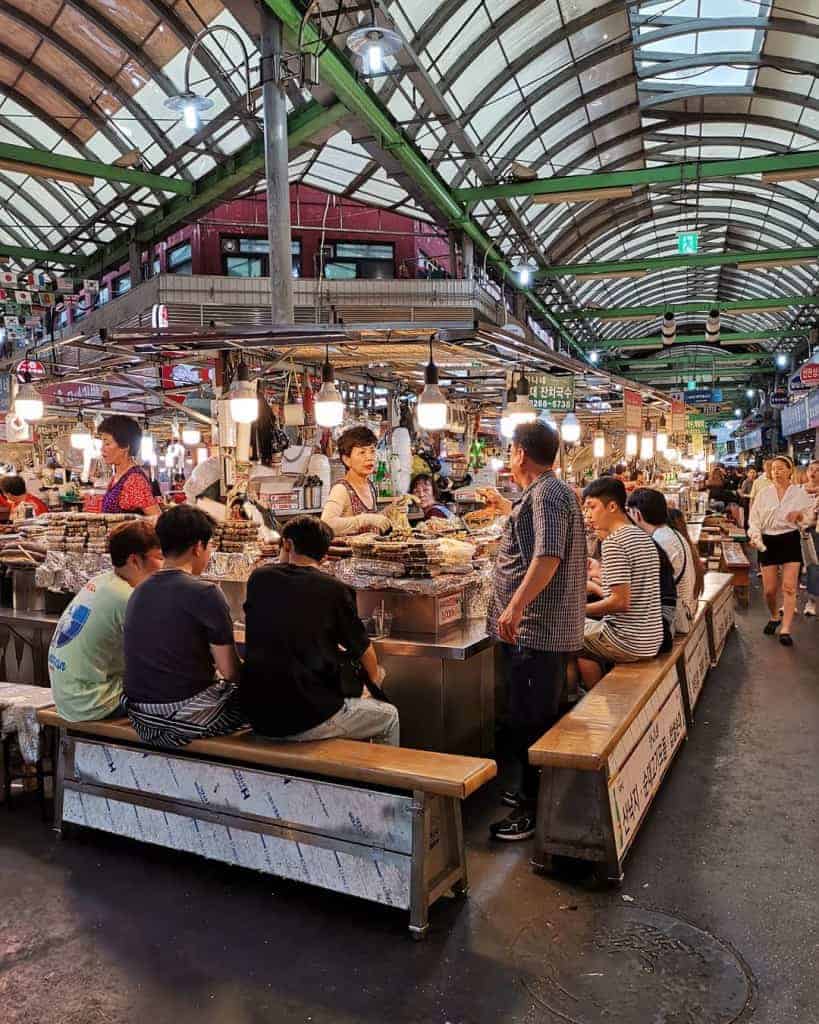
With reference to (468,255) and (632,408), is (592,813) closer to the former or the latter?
(632,408)

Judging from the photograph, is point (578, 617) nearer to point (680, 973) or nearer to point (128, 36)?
point (680, 973)

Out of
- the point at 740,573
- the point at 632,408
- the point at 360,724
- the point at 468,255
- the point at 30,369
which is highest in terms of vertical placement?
the point at 468,255

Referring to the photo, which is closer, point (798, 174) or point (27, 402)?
point (27, 402)

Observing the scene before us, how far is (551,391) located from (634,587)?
5809mm

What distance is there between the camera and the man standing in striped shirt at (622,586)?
5.19 metres

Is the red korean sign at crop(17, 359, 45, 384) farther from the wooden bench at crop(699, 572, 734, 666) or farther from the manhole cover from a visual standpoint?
the manhole cover

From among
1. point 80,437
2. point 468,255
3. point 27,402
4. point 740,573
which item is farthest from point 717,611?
point 468,255

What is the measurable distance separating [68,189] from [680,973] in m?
19.1

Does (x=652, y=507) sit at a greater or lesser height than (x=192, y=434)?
lesser

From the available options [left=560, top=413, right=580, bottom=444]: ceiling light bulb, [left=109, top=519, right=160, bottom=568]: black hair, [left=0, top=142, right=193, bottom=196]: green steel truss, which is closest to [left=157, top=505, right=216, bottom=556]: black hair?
[left=109, top=519, right=160, bottom=568]: black hair

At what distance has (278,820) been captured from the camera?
3762mm

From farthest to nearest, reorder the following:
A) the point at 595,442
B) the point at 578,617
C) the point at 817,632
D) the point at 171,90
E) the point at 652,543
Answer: the point at 595,442, the point at 171,90, the point at 817,632, the point at 652,543, the point at 578,617

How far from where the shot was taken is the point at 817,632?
959 cm

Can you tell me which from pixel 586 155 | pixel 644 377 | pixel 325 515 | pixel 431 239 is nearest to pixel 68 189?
pixel 431 239
